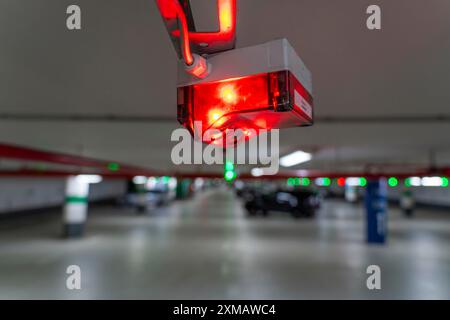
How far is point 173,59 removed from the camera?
192 cm

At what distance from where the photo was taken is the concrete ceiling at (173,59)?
4.76 ft

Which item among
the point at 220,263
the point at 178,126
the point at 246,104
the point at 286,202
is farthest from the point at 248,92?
the point at 286,202

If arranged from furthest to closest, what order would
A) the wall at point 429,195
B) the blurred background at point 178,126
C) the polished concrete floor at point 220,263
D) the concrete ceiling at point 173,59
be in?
the wall at point 429,195, the polished concrete floor at point 220,263, the blurred background at point 178,126, the concrete ceiling at point 173,59

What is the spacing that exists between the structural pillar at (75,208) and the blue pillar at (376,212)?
8556mm

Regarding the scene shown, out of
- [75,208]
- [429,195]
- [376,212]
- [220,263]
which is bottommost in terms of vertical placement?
[220,263]

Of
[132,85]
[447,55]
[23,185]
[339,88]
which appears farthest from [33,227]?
[447,55]

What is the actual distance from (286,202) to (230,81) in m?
13.5

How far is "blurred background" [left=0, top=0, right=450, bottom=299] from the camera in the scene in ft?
5.11

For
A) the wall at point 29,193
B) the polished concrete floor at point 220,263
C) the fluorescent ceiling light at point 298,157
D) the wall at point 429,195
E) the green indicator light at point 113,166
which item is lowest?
the polished concrete floor at point 220,263

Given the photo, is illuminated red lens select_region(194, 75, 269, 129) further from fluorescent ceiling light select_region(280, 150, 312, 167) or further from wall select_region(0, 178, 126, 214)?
wall select_region(0, 178, 126, 214)

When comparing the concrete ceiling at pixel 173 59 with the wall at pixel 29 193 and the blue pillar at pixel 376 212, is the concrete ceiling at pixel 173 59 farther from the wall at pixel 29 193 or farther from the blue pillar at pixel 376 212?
the wall at pixel 29 193

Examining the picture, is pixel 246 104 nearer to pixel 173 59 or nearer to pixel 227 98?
pixel 227 98

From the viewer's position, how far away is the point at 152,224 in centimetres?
1045

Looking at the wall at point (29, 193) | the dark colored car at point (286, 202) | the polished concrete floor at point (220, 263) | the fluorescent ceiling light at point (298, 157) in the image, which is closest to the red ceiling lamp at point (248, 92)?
the polished concrete floor at point (220, 263)
